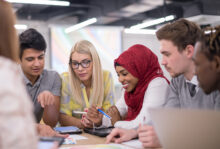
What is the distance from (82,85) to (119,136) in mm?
993

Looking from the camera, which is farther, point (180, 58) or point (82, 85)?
point (82, 85)

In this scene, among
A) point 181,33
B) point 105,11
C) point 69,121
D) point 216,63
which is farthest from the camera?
point 105,11

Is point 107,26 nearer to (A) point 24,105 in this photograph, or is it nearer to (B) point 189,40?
(B) point 189,40

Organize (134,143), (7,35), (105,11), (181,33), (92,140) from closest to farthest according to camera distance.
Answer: (7,35)
(134,143)
(92,140)
(181,33)
(105,11)

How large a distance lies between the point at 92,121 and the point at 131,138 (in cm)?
48

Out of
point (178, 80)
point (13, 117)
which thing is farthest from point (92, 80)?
point (13, 117)

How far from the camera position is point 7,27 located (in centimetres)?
68

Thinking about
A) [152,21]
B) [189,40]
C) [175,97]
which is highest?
[152,21]

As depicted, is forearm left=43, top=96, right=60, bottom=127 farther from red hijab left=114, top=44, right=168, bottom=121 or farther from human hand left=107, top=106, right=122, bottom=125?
red hijab left=114, top=44, right=168, bottom=121

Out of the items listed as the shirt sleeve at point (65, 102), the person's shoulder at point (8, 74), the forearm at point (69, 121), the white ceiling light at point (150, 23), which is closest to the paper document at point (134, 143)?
the forearm at point (69, 121)

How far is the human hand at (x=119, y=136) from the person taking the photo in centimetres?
142

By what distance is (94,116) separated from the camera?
192 centimetres

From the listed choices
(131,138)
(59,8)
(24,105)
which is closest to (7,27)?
(24,105)

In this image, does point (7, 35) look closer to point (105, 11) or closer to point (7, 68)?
point (7, 68)
